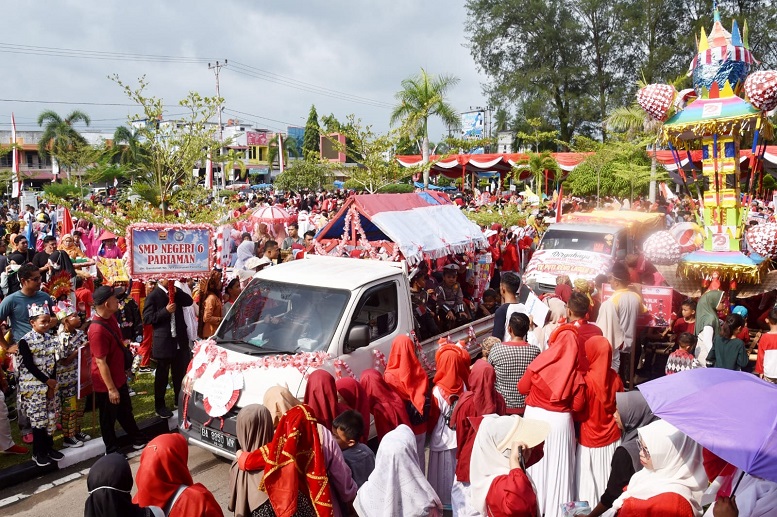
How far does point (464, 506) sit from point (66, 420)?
4687 mm

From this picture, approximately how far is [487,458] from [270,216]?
13.0 meters

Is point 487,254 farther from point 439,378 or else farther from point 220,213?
point 439,378

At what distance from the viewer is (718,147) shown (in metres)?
9.64

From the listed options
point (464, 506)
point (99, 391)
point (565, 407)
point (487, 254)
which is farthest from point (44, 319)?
point (487, 254)

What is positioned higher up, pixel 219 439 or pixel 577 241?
pixel 577 241

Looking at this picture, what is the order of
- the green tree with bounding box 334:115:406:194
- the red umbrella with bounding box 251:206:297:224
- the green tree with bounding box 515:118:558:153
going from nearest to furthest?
the red umbrella with bounding box 251:206:297:224, the green tree with bounding box 334:115:406:194, the green tree with bounding box 515:118:558:153

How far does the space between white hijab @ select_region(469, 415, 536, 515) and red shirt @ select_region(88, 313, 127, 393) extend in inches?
161

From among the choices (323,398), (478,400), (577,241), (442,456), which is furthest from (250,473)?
(577,241)

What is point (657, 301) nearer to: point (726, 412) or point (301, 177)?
point (726, 412)

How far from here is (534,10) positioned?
148 ft

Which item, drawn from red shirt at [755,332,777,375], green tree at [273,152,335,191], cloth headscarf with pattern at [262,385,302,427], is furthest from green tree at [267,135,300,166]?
cloth headscarf with pattern at [262,385,302,427]

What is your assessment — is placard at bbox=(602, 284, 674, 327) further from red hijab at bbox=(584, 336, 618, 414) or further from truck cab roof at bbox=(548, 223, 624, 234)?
red hijab at bbox=(584, 336, 618, 414)

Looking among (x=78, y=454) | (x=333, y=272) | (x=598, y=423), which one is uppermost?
(x=333, y=272)

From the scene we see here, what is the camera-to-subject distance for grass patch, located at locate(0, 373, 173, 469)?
6.51 m
